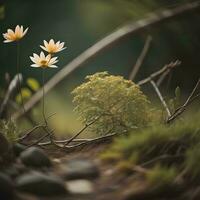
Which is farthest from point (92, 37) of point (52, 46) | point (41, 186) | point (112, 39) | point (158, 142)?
point (41, 186)

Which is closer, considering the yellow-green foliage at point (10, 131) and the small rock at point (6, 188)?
the small rock at point (6, 188)

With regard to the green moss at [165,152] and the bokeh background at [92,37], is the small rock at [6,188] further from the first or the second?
the bokeh background at [92,37]

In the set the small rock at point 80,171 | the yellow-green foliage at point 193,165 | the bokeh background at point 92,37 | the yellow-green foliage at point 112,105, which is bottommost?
the yellow-green foliage at point 193,165

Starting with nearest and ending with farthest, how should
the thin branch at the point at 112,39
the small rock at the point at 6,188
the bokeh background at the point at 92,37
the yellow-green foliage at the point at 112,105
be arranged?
the small rock at the point at 6,188 < the yellow-green foliage at the point at 112,105 < the thin branch at the point at 112,39 < the bokeh background at the point at 92,37

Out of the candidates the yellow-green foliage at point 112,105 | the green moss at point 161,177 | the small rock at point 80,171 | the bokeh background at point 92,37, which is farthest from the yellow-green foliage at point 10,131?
the bokeh background at point 92,37

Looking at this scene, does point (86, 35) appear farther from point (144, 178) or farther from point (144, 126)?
point (144, 178)

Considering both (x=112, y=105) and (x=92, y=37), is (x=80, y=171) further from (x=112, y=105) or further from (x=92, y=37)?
(x=92, y=37)

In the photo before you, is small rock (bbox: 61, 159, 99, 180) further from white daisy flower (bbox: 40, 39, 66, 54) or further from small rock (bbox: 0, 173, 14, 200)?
white daisy flower (bbox: 40, 39, 66, 54)
